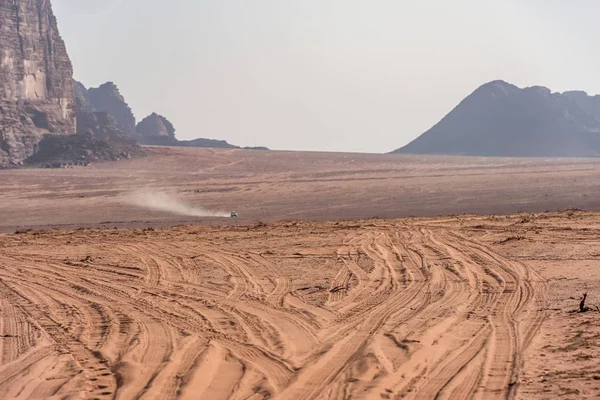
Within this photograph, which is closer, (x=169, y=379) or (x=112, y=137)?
(x=169, y=379)

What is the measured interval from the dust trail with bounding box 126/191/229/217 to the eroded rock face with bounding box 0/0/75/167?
3608 centimetres

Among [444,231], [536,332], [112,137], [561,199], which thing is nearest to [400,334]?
[536,332]

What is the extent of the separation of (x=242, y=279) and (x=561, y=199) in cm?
2873

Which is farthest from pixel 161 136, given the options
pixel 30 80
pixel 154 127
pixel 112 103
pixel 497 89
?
pixel 497 89

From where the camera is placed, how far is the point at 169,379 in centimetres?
885

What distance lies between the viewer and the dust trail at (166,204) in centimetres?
3797

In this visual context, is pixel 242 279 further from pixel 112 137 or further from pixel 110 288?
pixel 112 137

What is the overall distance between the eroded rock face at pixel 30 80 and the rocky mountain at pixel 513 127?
70.2m

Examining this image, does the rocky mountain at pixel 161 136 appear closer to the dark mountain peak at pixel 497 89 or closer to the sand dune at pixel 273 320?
the dark mountain peak at pixel 497 89

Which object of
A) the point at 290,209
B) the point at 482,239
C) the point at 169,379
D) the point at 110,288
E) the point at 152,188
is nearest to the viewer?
the point at 169,379

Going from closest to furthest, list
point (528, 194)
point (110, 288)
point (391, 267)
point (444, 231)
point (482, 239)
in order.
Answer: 1. point (110, 288)
2. point (391, 267)
3. point (482, 239)
4. point (444, 231)
5. point (528, 194)

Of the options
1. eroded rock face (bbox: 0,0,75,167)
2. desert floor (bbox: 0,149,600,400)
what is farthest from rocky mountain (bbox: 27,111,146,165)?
desert floor (bbox: 0,149,600,400)

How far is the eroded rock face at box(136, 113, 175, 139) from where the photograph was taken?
506 ft

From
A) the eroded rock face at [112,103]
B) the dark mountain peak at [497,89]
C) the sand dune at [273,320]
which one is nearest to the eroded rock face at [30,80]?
the eroded rock face at [112,103]
